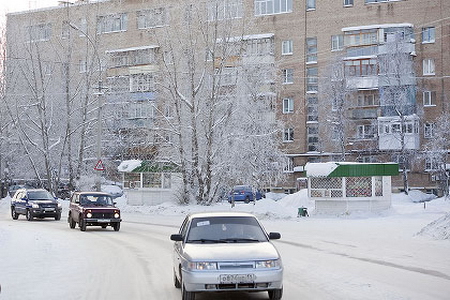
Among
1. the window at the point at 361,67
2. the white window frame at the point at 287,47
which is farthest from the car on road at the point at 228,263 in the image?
the white window frame at the point at 287,47

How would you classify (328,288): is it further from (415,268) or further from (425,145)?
(425,145)

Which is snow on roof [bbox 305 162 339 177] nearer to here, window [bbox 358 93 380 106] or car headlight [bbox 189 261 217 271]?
car headlight [bbox 189 261 217 271]

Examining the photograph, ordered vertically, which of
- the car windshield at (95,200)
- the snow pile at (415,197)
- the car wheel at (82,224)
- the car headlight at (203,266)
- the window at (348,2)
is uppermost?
Answer: the window at (348,2)

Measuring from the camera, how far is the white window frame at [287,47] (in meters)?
75.1

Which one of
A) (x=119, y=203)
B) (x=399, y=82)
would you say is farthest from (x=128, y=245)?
(x=399, y=82)

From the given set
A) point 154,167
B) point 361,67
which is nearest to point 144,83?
point 154,167

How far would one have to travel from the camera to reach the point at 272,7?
76.3m

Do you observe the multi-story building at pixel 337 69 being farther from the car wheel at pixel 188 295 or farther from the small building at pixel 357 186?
the car wheel at pixel 188 295

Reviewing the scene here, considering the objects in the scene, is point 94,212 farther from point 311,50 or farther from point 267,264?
point 311,50

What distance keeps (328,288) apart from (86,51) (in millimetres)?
49240

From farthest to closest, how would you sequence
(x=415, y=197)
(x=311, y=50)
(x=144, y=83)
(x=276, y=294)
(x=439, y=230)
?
(x=311, y=50) → (x=415, y=197) → (x=144, y=83) → (x=439, y=230) → (x=276, y=294)

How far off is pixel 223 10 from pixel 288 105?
29.3 metres

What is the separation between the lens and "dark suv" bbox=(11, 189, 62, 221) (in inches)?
1437

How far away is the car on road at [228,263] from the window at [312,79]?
206 feet
